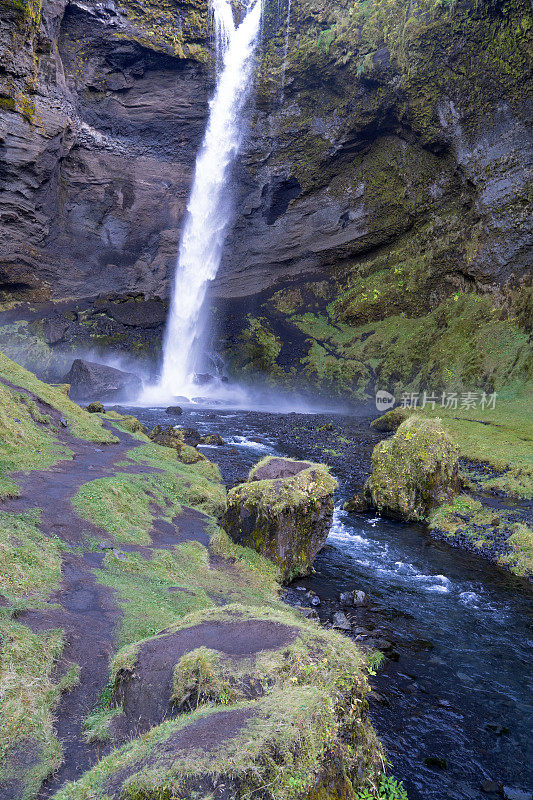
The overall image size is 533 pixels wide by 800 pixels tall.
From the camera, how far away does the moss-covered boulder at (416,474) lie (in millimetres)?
15203

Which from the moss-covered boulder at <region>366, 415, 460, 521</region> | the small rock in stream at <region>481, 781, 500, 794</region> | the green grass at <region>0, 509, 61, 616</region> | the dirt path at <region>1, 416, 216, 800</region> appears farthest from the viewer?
the moss-covered boulder at <region>366, 415, 460, 521</region>

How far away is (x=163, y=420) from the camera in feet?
99.1

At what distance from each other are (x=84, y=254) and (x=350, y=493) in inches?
1762

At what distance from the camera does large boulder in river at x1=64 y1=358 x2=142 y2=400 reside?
38.1 meters

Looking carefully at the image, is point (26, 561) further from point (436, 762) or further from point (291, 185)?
point (291, 185)

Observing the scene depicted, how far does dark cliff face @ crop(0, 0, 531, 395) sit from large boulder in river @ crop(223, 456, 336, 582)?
101 ft

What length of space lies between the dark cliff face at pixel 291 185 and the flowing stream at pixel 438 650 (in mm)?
29110

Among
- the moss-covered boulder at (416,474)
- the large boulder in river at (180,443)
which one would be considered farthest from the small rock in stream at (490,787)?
the large boulder in river at (180,443)

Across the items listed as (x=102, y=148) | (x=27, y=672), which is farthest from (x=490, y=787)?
(x=102, y=148)

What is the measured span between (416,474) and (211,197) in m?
46.8

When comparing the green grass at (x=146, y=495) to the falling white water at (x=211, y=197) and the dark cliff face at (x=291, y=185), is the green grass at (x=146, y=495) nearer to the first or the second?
the dark cliff face at (x=291, y=185)

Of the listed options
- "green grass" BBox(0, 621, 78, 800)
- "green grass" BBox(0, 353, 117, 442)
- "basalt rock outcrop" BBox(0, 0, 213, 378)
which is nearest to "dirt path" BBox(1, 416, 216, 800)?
"green grass" BBox(0, 621, 78, 800)

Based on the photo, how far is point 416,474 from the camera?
50.2 ft

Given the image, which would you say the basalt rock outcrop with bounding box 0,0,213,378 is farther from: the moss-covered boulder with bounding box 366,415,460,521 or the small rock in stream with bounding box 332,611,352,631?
the small rock in stream with bounding box 332,611,352,631
